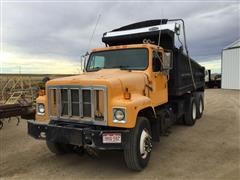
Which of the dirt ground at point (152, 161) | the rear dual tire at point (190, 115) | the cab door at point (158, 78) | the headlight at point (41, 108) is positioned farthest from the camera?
the rear dual tire at point (190, 115)

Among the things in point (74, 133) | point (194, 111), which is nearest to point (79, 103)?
point (74, 133)

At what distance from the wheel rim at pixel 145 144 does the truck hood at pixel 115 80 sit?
89cm

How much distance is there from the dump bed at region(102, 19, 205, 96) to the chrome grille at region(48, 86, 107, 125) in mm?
2822

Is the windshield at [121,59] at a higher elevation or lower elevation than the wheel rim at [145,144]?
higher

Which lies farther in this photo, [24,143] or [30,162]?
[24,143]

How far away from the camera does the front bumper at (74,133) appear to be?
455cm

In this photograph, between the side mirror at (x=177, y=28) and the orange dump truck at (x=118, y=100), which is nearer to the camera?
the orange dump truck at (x=118, y=100)

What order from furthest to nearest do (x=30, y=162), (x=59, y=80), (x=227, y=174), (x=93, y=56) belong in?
(x=93, y=56) → (x=30, y=162) → (x=59, y=80) → (x=227, y=174)

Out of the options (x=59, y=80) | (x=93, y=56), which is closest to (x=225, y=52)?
(x=93, y=56)

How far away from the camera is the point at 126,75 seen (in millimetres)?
5410

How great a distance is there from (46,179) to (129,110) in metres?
1.92

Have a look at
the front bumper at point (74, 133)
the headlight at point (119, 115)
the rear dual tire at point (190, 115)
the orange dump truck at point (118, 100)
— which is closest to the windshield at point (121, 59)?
the orange dump truck at point (118, 100)

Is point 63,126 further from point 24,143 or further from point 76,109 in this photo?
point 24,143

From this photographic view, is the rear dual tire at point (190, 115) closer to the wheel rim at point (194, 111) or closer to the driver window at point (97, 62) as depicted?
the wheel rim at point (194, 111)
